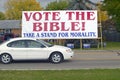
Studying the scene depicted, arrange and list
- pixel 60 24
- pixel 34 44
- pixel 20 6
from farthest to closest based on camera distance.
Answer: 1. pixel 20 6
2. pixel 60 24
3. pixel 34 44

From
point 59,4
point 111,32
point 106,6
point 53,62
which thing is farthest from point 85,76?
point 59,4

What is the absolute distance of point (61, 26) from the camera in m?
30.8

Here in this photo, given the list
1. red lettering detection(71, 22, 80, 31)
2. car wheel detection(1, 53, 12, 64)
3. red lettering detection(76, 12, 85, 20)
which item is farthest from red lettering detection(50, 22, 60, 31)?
car wheel detection(1, 53, 12, 64)

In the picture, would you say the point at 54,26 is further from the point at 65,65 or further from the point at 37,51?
the point at 65,65

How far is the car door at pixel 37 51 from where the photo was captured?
59.7ft

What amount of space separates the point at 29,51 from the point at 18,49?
0.60m

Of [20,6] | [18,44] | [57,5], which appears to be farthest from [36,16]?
[57,5]

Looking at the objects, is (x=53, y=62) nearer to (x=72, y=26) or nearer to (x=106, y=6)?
(x=72, y=26)

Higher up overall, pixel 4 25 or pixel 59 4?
pixel 59 4

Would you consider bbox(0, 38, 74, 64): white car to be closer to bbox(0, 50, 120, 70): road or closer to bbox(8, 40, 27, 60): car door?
bbox(8, 40, 27, 60): car door

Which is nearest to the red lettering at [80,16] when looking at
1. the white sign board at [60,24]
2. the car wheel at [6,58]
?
the white sign board at [60,24]

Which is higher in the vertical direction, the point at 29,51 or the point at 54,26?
the point at 54,26

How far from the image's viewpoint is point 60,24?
30.8 m

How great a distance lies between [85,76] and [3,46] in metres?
7.45
